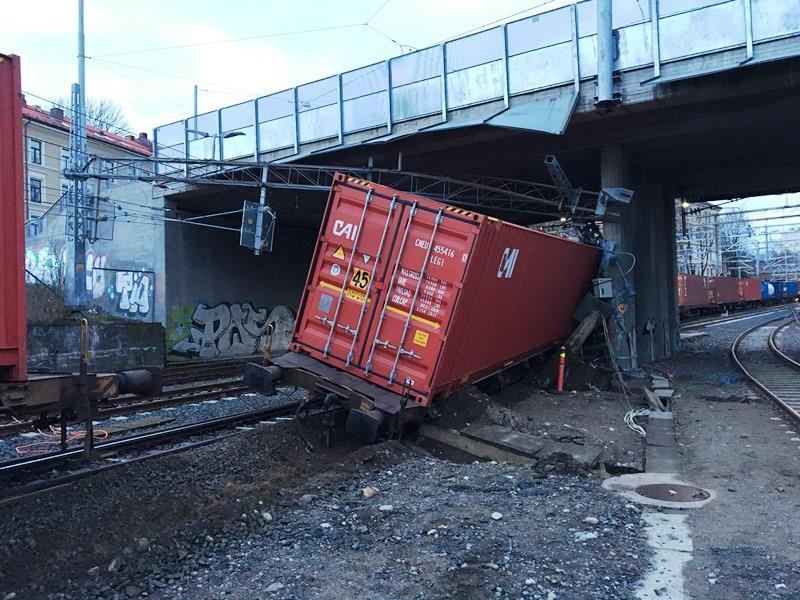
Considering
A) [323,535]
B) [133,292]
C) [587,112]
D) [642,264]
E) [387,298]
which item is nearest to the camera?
[323,535]

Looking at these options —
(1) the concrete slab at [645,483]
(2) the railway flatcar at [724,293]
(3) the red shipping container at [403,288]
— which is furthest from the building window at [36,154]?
(1) the concrete slab at [645,483]

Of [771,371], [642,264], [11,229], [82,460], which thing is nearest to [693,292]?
[642,264]

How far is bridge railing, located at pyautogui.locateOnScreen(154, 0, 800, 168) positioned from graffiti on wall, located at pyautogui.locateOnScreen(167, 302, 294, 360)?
5.84 meters

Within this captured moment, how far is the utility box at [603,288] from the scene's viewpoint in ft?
49.9

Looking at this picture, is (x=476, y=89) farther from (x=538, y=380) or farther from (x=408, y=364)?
(x=408, y=364)

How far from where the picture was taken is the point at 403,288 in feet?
26.8

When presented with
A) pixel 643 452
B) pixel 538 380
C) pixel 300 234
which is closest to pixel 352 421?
pixel 643 452

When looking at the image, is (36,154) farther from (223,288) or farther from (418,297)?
(418,297)

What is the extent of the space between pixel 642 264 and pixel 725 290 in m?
36.4

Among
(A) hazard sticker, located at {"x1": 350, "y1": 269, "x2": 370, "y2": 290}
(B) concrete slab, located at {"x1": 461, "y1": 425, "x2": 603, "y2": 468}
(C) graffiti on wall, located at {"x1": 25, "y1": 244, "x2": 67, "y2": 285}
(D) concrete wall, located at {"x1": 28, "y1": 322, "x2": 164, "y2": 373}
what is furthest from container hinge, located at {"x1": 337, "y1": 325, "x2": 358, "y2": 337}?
(C) graffiti on wall, located at {"x1": 25, "y1": 244, "x2": 67, "y2": 285}

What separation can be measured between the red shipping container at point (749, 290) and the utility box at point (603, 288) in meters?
47.6

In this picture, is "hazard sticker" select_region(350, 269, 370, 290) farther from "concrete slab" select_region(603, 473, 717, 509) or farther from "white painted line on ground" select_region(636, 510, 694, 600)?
"white painted line on ground" select_region(636, 510, 694, 600)

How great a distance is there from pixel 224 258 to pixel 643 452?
19034 mm

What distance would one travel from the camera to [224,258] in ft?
78.4
